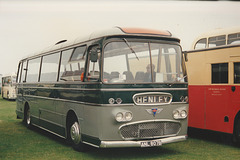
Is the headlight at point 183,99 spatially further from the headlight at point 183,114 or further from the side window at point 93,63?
the side window at point 93,63

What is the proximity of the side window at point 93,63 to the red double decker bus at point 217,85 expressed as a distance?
2.54 m

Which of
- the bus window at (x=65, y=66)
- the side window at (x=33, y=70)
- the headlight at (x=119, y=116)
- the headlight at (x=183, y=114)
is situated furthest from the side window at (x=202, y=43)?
the side window at (x=33, y=70)

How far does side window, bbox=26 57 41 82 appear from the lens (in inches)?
528

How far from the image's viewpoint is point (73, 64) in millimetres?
10023

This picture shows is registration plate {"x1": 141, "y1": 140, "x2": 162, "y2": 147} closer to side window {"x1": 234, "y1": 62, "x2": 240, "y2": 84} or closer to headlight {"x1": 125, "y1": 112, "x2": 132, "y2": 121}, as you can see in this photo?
headlight {"x1": 125, "y1": 112, "x2": 132, "y2": 121}

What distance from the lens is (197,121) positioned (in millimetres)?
11180

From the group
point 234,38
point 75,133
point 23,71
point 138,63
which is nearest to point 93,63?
point 138,63

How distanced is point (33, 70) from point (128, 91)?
6.79 meters

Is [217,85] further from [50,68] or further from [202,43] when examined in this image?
[50,68]

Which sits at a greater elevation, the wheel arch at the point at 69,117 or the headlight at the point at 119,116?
the headlight at the point at 119,116

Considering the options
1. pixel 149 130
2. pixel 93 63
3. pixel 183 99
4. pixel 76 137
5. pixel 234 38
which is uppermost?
pixel 234 38

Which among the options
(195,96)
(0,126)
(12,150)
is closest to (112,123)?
(12,150)

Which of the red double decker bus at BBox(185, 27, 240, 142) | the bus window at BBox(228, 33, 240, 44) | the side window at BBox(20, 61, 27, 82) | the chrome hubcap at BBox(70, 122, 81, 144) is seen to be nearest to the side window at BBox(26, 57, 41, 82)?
the side window at BBox(20, 61, 27, 82)

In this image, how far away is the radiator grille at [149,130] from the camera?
8.16 metres
